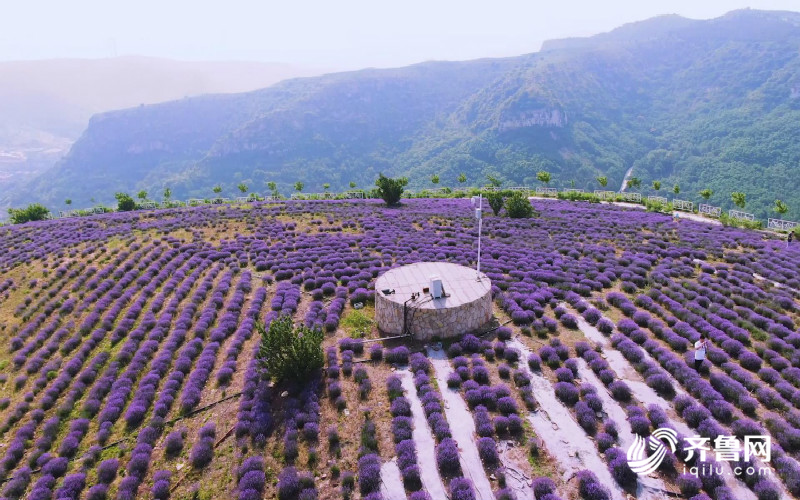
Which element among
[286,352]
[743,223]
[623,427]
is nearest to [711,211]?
[743,223]

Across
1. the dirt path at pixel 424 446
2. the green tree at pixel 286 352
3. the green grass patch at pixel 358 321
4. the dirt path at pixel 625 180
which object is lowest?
the dirt path at pixel 625 180

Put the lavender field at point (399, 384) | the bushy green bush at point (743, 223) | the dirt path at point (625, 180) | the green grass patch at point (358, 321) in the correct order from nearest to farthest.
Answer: the lavender field at point (399, 384), the green grass patch at point (358, 321), the bushy green bush at point (743, 223), the dirt path at point (625, 180)

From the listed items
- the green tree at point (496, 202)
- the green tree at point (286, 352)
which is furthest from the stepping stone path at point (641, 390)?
the green tree at point (496, 202)

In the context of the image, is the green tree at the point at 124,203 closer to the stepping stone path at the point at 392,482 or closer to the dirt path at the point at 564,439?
the stepping stone path at the point at 392,482

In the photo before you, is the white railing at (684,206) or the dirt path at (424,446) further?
the white railing at (684,206)

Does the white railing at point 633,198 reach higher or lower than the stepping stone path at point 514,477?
lower

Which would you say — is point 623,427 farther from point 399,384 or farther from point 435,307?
point 435,307
